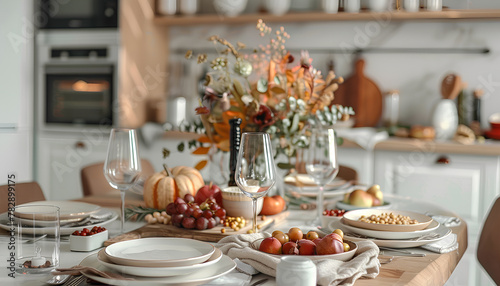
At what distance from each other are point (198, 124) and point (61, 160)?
2182 mm

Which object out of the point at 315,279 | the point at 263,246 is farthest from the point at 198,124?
the point at 315,279

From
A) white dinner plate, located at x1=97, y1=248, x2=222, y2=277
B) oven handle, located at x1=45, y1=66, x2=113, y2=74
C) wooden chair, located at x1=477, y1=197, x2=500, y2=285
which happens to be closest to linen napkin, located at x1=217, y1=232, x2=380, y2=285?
white dinner plate, located at x1=97, y1=248, x2=222, y2=277

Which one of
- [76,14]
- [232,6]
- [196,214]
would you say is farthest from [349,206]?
[76,14]

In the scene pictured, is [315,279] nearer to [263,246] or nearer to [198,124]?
[263,246]

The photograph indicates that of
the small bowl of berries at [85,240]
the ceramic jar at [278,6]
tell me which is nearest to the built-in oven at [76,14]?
the ceramic jar at [278,6]

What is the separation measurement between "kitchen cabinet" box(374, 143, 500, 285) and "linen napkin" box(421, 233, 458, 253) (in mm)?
1762

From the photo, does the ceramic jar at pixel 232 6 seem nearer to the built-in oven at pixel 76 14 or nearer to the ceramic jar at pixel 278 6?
the ceramic jar at pixel 278 6

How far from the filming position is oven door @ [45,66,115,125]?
3705 mm

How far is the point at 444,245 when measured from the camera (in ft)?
4.20

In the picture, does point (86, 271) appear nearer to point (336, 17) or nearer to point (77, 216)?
point (77, 216)

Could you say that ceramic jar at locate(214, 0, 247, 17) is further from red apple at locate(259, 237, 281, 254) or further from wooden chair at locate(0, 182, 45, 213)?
red apple at locate(259, 237, 281, 254)

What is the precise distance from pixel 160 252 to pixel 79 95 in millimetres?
2970

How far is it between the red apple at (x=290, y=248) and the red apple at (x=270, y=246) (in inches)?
0.5

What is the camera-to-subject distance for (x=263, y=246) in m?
1.08
